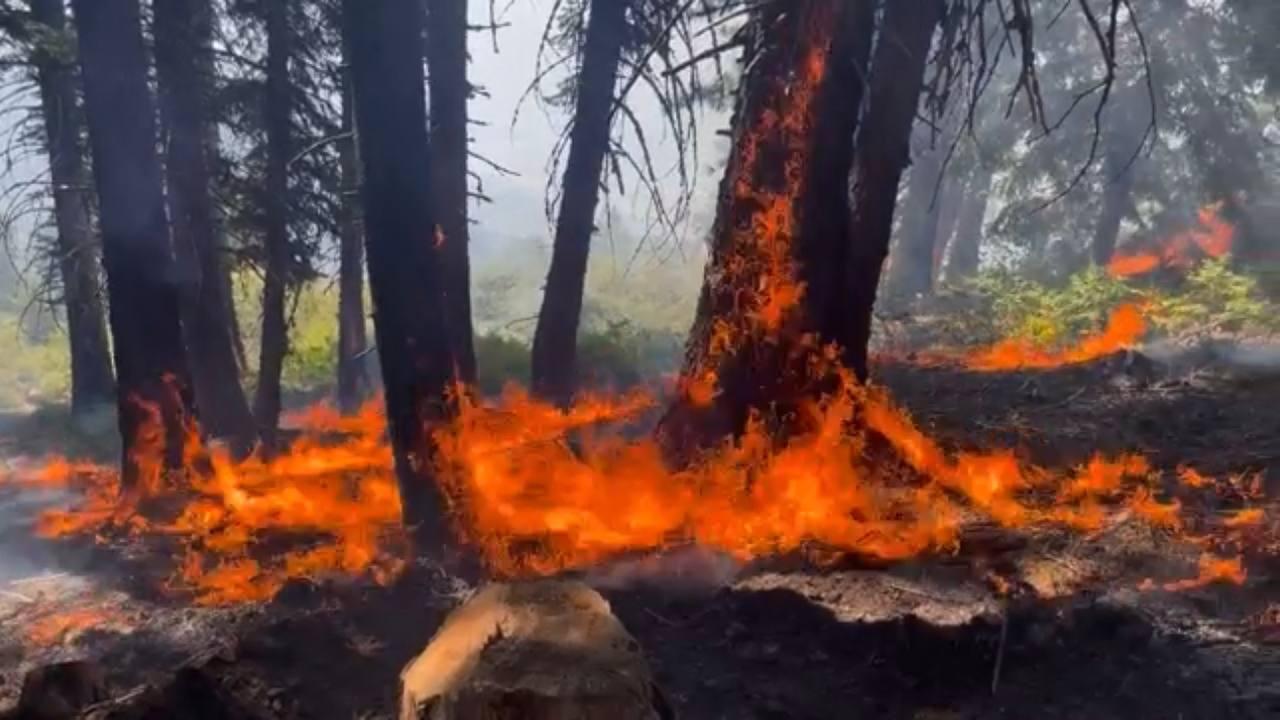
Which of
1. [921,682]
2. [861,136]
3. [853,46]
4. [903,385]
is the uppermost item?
[853,46]

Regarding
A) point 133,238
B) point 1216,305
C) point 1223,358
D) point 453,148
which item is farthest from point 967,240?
point 133,238

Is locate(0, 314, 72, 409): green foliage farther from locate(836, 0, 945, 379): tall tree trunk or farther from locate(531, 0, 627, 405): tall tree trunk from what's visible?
locate(836, 0, 945, 379): tall tree trunk

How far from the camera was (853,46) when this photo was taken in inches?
255

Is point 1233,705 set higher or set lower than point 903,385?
lower

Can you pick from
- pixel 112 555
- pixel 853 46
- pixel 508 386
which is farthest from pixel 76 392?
pixel 853 46

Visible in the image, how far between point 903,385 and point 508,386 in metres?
6.09

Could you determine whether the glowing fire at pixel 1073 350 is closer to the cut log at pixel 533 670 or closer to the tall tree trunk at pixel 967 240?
the cut log at pixel 533 670

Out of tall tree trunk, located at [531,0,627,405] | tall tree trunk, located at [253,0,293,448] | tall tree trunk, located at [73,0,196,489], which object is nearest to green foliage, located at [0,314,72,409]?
tall tree trunk, located at [253,0,293,448]

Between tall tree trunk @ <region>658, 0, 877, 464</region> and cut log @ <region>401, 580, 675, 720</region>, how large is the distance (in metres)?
3.53

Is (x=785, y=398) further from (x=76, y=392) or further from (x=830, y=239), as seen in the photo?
(x=76, y=392)

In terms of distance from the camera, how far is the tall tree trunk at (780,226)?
657 cm

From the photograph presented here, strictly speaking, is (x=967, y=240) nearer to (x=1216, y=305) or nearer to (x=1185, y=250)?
(x=1185, y=250)

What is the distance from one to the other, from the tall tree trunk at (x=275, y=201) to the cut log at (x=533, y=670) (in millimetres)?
8915

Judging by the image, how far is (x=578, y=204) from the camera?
11812mm
